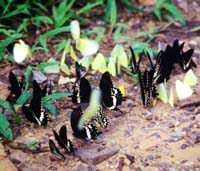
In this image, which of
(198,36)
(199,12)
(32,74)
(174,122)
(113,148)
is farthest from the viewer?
(199,12)

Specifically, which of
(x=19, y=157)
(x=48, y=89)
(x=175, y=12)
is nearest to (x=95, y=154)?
(x=19, y=157)

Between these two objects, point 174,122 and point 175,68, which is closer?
point 174,122

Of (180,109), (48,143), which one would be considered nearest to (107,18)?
(180,109)

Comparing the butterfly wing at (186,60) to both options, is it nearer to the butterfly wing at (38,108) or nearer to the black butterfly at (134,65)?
the black butterfly at (134,65)

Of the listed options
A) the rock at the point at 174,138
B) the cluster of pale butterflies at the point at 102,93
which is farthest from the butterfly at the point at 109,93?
the rock at the point at 174,138

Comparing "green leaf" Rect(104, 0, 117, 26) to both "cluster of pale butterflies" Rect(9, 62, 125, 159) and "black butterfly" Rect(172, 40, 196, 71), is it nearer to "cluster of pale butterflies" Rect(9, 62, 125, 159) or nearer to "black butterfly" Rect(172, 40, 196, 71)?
"black butterfly" Rect(172, 40, 196, 71)

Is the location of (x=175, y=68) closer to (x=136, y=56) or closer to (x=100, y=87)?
(x=136, y=56)
